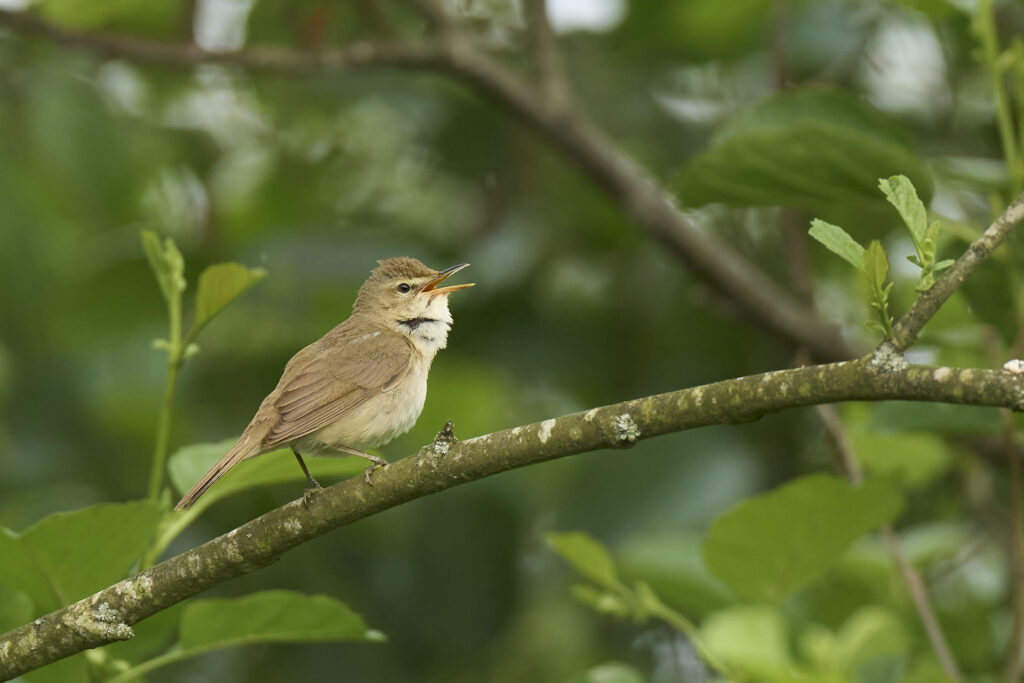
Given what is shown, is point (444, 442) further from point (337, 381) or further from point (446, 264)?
point (446, 264)

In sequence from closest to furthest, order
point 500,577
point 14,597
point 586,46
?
1. point 14,597
2. point 500,577
3. point 586,46

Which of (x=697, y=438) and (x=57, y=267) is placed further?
(x=57, y=267)

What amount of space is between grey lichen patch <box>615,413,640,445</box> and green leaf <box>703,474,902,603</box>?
3.34ft

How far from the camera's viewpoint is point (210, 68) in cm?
618

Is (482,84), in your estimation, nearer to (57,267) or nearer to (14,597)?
(57,267)

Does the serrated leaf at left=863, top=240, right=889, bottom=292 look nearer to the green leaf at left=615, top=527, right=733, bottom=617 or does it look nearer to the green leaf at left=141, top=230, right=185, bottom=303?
the green leaf at left=141, top=230, right=185, bottom=303

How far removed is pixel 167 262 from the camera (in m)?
2.78

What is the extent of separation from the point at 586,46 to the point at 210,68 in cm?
215

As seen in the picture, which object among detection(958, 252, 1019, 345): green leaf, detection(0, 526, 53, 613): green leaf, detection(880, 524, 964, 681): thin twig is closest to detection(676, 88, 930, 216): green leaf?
detection(958, 252, 1019, 345): green leaf

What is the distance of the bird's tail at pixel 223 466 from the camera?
2738mm

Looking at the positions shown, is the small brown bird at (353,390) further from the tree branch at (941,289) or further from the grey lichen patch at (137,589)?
the tree branch at (941,289)

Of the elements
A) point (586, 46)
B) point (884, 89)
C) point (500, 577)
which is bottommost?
point (500, 577)

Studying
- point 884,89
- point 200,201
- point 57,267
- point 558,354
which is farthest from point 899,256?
point 57,267

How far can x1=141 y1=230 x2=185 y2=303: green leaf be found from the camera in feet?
9.02
